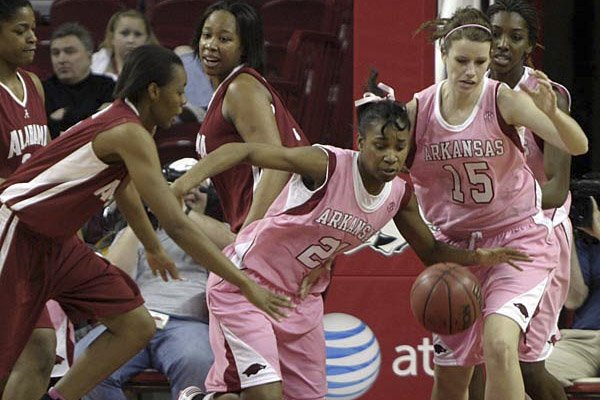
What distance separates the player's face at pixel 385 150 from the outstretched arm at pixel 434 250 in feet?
0.89

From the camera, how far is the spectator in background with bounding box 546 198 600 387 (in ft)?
22.3

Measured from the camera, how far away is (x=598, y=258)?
711 cm

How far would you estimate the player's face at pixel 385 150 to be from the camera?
18.1ft


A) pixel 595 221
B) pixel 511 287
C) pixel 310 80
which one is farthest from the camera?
pixel 310 80

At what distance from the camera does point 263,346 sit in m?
5.52

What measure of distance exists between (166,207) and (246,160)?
1.14 feet

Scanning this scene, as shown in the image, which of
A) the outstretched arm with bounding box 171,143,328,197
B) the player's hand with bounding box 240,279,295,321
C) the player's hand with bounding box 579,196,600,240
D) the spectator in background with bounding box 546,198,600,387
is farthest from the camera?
the player's hand with bounding box 579,196,600,240

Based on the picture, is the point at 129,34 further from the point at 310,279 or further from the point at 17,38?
the point at 310,279

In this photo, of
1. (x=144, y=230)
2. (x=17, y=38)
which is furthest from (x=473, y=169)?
(x=17, y=38)

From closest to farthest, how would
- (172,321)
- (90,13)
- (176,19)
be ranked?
1. (172,321)
2. (176,19)
3. (90,13)

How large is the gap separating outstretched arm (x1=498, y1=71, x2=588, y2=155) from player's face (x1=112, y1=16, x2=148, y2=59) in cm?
265

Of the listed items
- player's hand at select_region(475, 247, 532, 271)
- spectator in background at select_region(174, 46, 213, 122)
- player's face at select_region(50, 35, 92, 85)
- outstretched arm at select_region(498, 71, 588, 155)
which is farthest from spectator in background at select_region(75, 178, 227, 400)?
outstretched arm at select_region(498, 71, 588, 155)

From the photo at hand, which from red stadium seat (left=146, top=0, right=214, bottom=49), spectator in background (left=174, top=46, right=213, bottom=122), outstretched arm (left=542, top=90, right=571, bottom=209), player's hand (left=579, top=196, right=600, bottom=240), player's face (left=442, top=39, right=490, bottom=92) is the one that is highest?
player's face (left=442, top=39, right=490, bottom=92)

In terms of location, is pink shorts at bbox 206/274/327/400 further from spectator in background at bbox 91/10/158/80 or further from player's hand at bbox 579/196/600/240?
spectator in background at bbox 91/10/158/80
